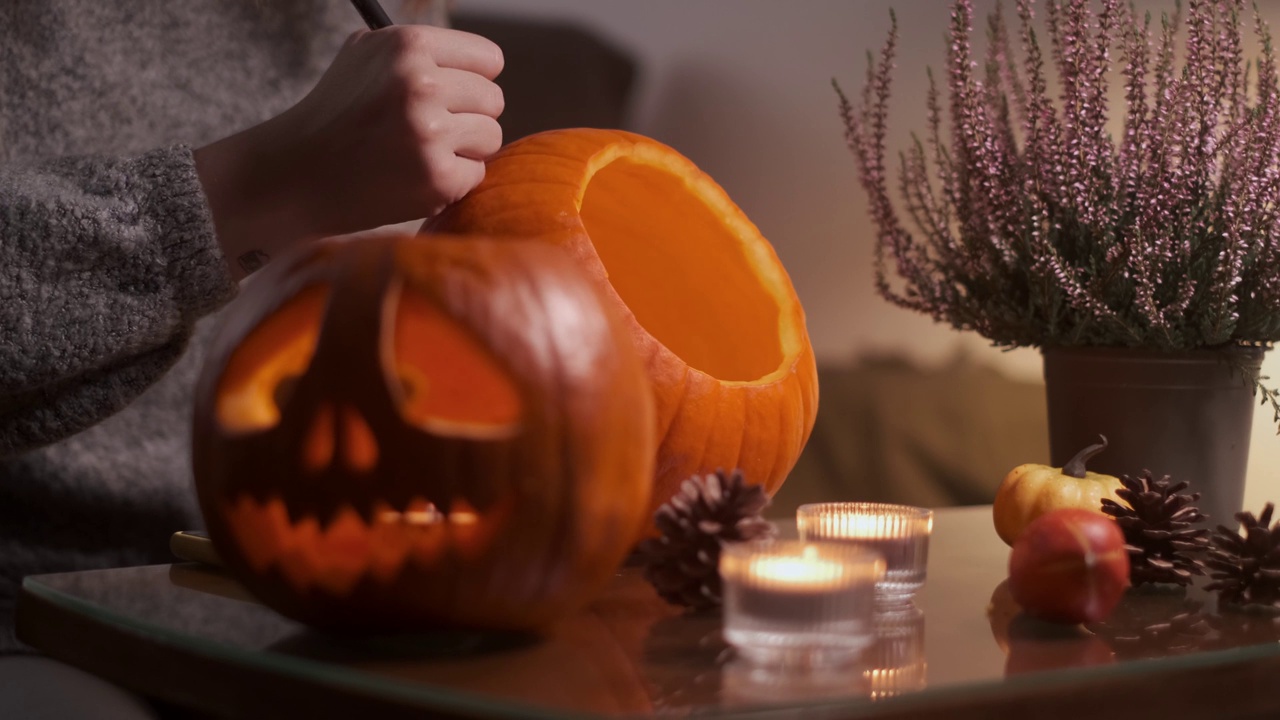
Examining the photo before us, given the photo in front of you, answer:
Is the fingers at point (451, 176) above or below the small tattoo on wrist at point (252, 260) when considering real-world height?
above

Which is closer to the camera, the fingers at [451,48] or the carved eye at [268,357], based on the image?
the carved eye at [268,357]

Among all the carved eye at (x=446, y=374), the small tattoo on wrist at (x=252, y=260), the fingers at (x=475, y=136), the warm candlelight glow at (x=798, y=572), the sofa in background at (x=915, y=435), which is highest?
the fingers at (x=475, y=136)

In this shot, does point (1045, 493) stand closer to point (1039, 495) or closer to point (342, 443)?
point (1039, 495)

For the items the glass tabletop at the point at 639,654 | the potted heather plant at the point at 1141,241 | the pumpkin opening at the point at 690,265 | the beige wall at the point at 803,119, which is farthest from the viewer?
the beige wall at the point at 803,119

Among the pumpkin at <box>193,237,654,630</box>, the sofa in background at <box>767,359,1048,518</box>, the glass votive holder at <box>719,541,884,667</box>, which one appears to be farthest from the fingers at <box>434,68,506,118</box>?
the sofa in background at <box>767,359,1048,518</box>

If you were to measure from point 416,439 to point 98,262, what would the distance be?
33 centimetres

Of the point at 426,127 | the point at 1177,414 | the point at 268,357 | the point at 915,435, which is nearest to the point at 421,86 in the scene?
the point at 426,127

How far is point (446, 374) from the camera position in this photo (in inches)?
16.1

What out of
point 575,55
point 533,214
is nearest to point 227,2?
point 575,55

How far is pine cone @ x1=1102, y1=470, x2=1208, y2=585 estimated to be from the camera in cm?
57

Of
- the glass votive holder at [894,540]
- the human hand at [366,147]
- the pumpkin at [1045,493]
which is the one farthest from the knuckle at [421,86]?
the pumpkin at [1045,493]

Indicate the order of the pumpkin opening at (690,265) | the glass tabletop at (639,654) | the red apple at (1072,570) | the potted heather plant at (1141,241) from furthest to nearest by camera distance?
the potted heather plant at (1141,241) < the pumpkin opening at (690,265) < the red apple at (1072,570) < the glass tabletop at (639,654)

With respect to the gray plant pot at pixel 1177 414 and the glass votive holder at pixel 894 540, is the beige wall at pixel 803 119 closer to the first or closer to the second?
the gray plant pot at pixel 1177 414

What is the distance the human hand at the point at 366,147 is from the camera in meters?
0.63
